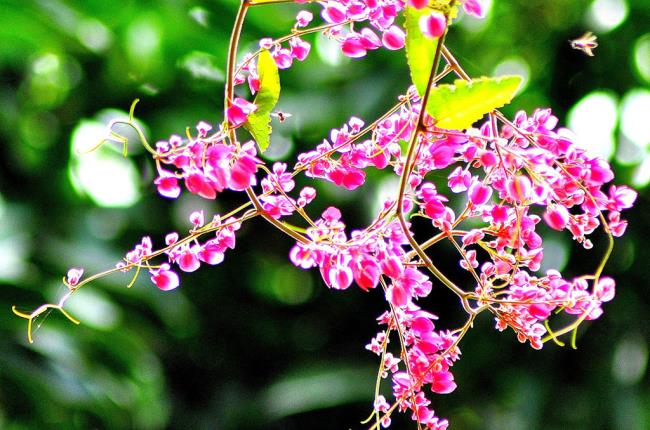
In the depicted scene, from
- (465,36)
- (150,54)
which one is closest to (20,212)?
(150,54)

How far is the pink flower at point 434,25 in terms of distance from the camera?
0.22 m

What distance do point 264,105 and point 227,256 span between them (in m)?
1.31

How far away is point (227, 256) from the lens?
158 centimetres

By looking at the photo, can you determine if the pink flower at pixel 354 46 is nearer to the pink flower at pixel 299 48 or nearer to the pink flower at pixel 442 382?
the pink flower at pixel 299 48

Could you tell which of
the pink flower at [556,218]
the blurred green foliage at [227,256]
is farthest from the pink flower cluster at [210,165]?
the blurred green foliage at [227,256]

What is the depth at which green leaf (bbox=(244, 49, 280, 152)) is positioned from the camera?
0.95 ft

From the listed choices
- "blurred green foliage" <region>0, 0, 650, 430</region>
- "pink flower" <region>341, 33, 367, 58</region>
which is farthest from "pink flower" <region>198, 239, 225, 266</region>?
"blurred green foliage" <region>0, 0, 650, 430</region>

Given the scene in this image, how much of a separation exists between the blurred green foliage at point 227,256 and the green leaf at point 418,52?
1.14 m

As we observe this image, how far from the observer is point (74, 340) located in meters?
1.50

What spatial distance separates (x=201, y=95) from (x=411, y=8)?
1365 mm

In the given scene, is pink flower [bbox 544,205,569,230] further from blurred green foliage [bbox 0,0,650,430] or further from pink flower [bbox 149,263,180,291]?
blurred green foliage [bbox 0,0,650,430]

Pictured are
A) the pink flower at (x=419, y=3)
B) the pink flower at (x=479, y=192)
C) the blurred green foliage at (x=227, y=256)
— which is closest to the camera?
the pink flower at (x=419, y=3)

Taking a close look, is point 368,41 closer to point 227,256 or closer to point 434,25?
point 434,25

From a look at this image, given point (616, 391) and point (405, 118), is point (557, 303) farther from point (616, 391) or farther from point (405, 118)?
point (616, 391)
